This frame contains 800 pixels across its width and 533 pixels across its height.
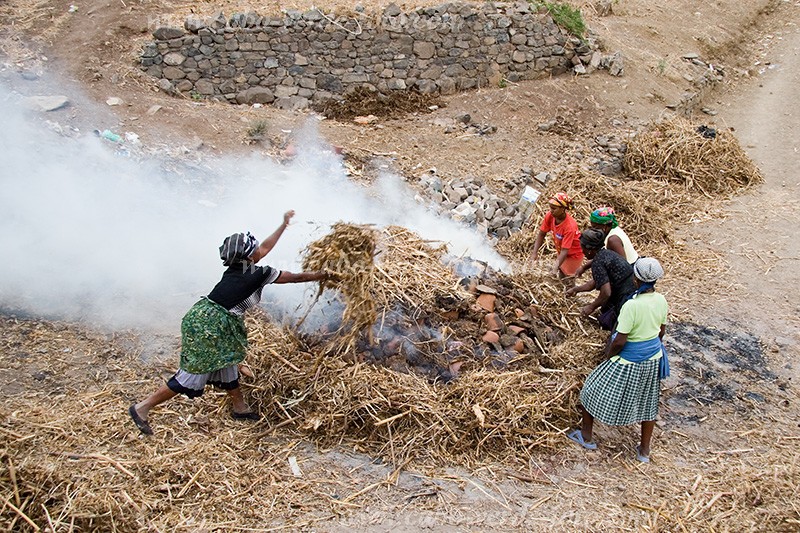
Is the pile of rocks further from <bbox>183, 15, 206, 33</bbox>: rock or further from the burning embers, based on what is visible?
<bbox>183, 15, 206, 33</bbox>: rock

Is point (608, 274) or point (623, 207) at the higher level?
point (608, 274)

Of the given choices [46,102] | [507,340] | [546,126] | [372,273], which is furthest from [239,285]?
[546,126]

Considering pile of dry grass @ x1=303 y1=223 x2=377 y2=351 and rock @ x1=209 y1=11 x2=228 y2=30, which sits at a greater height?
rock @ x1=209 y1=11 x2=228 y2=30

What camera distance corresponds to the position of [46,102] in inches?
340

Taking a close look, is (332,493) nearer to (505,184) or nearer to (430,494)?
(430,494)

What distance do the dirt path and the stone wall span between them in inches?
138

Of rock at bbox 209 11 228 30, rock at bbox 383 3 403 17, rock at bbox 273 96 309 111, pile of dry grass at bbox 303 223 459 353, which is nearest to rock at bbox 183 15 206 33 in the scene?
rock at bbox 209 11 228 30

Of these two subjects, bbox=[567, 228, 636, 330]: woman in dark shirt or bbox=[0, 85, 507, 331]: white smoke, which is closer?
bbox=[567, 228, 636, 330]: woman in dark shirt

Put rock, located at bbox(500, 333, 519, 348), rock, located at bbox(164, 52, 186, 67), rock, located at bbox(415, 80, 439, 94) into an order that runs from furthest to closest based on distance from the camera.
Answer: rock, located at bbox(415, 80, 439, 94) < rock, located at bbox(164, 52, 186, 67) < rock, located at bbox(500, 333, 519, 348)

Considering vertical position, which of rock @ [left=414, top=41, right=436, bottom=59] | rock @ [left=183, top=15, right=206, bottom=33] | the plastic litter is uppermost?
rock @ [left=183, top=15, right=206, bottom=33]

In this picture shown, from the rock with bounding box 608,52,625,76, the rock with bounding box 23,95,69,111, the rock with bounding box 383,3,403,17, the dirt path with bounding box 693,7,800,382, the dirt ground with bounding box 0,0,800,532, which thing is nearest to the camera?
the dirt ground with bounding box 0,0,800,532

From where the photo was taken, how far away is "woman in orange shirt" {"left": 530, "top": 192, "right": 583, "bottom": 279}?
597 centimetres

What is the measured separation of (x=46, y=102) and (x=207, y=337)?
20.3ft

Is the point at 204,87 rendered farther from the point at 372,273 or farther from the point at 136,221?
the point at 372,273
